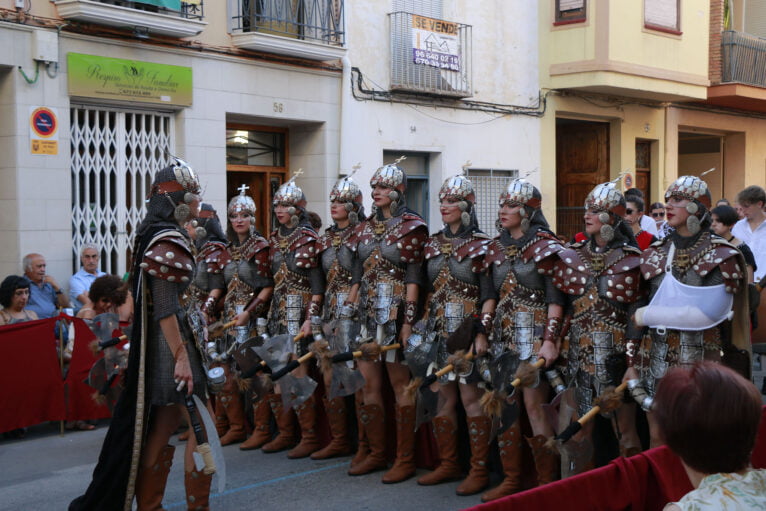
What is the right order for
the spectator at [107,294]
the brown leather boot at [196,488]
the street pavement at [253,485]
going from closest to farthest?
1. the brown leather boot at [196,488]
2. the street pavement at [253,485]
3. the spectator at [107,294]

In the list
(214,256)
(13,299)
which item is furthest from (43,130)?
(214,256)

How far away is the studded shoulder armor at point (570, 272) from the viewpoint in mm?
5746

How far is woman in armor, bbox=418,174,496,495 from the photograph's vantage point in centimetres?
623

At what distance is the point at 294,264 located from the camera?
24.0 feet

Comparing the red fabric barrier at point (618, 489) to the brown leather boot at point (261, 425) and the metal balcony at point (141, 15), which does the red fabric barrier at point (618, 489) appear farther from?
the metal balcony at point (141, 15)

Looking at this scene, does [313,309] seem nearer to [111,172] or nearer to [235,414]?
[235,414]

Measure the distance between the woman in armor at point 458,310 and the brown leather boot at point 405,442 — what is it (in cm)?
20

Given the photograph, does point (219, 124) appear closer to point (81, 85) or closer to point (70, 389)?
point (81, 85)

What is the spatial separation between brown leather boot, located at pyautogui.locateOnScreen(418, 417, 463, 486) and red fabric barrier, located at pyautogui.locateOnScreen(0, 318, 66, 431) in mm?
3543

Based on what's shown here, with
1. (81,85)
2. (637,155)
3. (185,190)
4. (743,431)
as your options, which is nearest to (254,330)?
(185,190)

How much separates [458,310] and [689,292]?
5.32 feet

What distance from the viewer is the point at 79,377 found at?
8195 millimetres

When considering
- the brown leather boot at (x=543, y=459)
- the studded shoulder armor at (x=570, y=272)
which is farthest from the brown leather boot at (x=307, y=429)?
the studded shoulder armor at (x=570, y=272)

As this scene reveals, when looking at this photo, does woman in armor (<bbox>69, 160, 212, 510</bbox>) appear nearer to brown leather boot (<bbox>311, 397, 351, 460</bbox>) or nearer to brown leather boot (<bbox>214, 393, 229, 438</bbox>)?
brown leather boot (<bbox>311, 397, 351, 460</bbox>)
